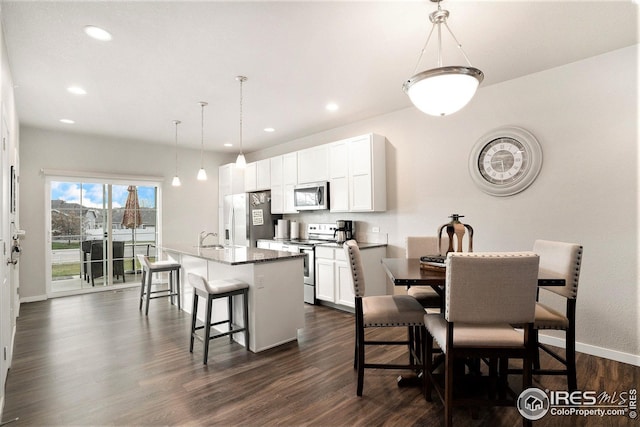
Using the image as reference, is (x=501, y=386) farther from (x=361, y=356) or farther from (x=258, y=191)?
(x=258, y=191)

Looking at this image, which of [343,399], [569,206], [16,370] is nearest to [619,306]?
[569,206]

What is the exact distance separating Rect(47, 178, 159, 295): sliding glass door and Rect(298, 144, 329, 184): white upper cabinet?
3018mm

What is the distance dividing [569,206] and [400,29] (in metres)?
2.27

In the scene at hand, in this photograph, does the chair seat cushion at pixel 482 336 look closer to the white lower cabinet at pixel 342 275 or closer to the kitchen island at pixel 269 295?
the kitchen island at pixel 269 295

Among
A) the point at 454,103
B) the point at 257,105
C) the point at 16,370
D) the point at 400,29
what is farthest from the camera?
the point at 257,105

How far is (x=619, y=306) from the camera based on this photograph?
2.88m

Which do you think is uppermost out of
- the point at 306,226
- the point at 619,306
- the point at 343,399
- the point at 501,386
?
the point at 306,226

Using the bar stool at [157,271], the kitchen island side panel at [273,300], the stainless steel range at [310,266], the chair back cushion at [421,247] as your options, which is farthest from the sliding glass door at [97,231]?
the chair back cushion at [421,247]

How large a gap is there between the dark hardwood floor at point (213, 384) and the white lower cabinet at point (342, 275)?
74 cm

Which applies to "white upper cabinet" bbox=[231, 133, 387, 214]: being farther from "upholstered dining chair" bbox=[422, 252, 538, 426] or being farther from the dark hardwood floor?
"upholstered dining chair" bbox=[422, 252, 538, 426]

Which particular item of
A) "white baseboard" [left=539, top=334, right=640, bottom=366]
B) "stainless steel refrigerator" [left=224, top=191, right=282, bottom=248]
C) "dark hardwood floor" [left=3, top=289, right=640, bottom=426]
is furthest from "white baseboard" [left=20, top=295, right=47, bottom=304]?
"white baseboard" [left=539, top=334, right=640, bottom=366]

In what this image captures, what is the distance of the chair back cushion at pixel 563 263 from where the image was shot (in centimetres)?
235

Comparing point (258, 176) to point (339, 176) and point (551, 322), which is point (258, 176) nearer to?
point (339, 176)

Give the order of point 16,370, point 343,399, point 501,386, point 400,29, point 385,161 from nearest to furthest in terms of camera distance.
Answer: point 501,386 → point 343,399 → point 400,29 → point 16,370 → point 385,161
